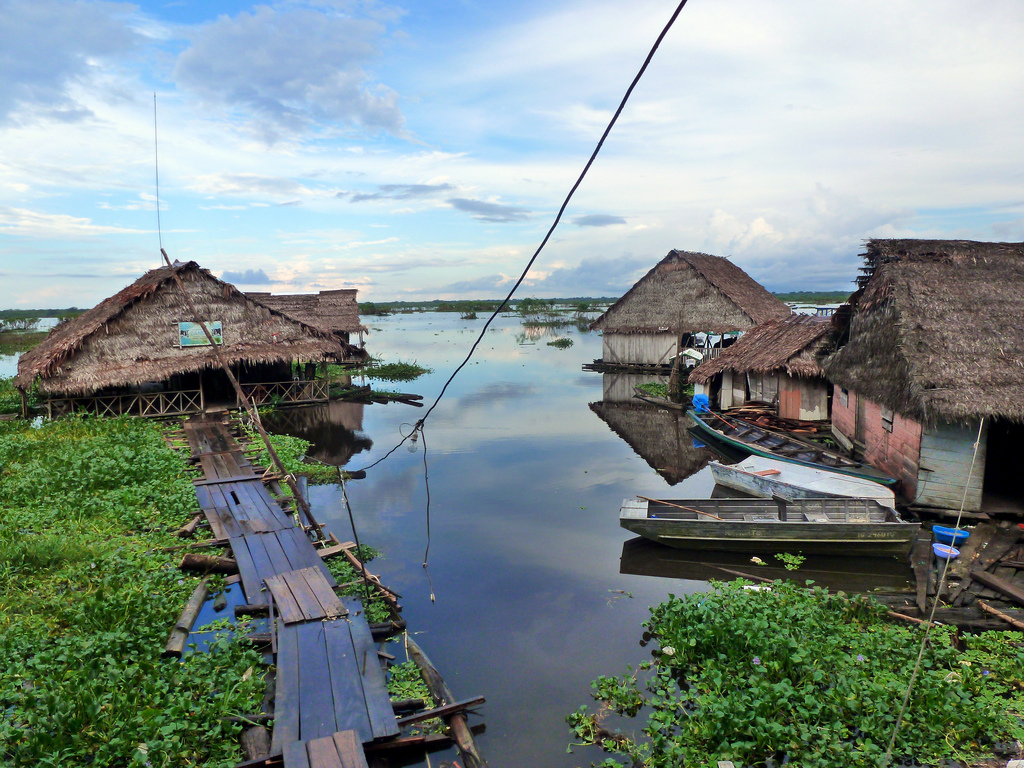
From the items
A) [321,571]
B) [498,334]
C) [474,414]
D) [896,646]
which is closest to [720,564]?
[896,646]

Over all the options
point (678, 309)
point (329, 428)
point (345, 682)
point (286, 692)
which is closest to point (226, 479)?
point (329, 428)

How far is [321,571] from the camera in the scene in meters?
7.68

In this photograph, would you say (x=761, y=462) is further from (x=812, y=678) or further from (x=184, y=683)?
(x=184, y=683)

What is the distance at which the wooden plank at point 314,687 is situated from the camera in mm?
4836

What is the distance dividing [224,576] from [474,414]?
44.2 feet

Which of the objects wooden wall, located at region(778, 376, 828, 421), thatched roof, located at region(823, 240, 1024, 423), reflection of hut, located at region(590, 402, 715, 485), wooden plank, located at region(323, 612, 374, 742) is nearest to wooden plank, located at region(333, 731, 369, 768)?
wooden plank, located at region(323, 612, 374, 742)

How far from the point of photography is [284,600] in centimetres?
684

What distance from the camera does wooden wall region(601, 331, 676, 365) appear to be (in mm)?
29438

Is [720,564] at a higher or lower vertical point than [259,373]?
lower

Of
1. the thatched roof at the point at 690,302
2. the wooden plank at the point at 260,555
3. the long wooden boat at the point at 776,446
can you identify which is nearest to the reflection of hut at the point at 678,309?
the thatched roof at the point at 690,302

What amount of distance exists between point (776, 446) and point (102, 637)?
13.2 m

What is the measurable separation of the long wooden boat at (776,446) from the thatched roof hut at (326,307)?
706 inches

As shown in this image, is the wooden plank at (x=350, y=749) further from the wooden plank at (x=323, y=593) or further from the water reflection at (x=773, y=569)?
the water reflection at (x=773, y=569)

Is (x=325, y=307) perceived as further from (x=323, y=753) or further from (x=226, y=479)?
(x=323, y=753)
